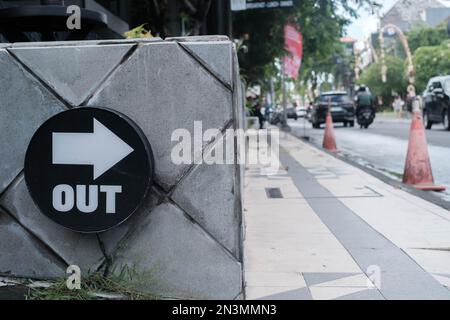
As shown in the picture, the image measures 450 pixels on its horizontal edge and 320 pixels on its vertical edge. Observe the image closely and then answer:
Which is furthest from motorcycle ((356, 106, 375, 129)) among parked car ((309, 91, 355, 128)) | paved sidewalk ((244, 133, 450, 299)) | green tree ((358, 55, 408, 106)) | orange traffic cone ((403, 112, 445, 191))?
green tree ((358, 55, 408, 106))

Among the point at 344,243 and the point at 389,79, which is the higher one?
the point at 389,79

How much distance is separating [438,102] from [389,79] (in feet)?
153

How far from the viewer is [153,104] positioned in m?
2.80

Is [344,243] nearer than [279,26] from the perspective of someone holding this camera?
Yes

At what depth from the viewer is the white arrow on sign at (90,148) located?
274 centimetres

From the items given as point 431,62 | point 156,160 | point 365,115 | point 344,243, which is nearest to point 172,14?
point 344,243

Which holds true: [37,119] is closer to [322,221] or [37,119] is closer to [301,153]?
[322,221]

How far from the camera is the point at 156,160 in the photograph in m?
2.82

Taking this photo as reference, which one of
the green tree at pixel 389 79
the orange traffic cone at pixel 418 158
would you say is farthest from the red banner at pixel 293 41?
the green tree at pixel 389 79

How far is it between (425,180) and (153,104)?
5.23 metres

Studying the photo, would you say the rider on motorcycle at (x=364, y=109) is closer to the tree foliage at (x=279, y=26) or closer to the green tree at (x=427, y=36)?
the tree foliage at (x=279, y=26)

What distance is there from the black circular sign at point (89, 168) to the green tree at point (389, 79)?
63.5 metres
